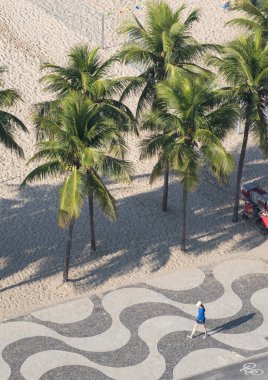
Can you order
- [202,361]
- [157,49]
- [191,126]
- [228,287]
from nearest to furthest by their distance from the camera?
1. [202,361]
2. [191,126]
3. [228,287]
4. [157,49]

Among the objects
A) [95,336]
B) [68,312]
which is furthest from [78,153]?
[95,336]

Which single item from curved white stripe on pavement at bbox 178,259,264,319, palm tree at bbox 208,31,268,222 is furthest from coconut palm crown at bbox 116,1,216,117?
curved white stripe on pavement at bbox 178,259,264,319

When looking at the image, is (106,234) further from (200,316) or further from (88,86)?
(200,316)

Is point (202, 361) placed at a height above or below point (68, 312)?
below

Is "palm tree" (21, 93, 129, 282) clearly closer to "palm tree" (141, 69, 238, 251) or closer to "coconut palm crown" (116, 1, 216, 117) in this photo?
"palm tree" (141, 69, 238, 251)

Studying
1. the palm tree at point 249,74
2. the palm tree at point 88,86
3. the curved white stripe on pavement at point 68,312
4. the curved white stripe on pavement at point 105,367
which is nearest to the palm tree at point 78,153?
the palm tree at point 88,86

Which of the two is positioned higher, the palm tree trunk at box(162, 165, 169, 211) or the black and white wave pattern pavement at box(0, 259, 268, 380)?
the palm tree trunk at box(162, 165, 169, 211)

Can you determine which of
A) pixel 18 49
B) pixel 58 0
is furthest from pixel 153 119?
pixel 58 0

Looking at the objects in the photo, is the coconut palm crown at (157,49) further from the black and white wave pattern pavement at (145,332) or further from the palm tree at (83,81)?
the black and white wave pattern pavement at (145,332)
